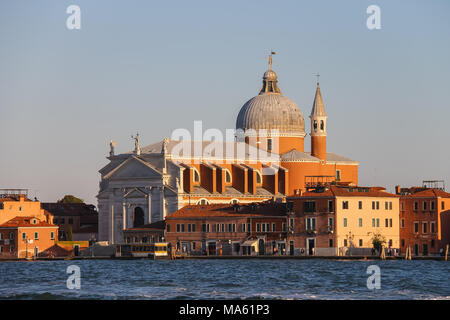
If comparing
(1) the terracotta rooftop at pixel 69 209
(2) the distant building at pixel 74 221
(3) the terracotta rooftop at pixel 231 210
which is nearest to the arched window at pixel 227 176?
(3) the terracotta rooftop at pixel 231 210

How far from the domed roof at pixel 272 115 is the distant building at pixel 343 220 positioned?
2192 cm

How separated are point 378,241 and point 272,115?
85.2ft

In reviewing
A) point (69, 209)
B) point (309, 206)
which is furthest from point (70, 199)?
point (309, 206)

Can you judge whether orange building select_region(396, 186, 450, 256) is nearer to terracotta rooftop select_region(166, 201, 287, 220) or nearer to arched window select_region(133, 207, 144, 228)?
terracotta rooftop select_region(166, 201, 287, 220)

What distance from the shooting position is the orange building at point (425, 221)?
74.8m

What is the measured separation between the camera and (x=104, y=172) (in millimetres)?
93375

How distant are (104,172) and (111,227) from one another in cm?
538

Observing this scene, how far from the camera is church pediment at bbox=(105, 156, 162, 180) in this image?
88.3 metres

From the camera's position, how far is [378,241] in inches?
2921

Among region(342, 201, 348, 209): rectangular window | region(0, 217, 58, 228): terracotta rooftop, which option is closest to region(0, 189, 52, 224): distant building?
region(0, 217, 58, 228): terracotta rooftop

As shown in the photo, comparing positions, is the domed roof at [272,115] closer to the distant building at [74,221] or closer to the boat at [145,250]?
the distant building at [74,221]

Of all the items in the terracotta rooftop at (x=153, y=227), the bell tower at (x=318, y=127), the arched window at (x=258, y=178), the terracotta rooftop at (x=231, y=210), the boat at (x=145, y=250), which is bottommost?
the boat at (x=145, y=250)
